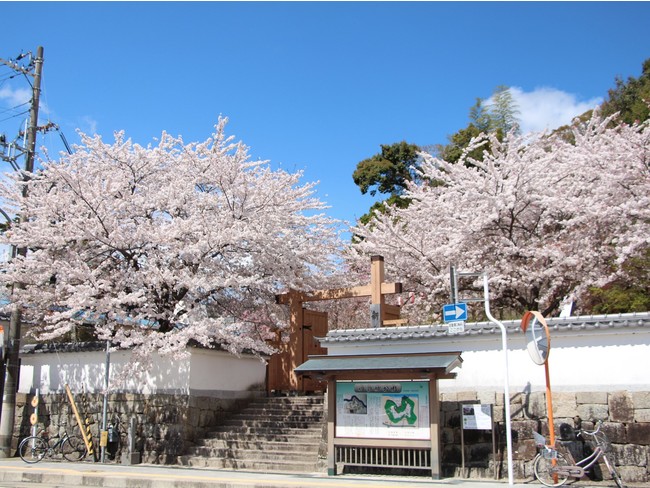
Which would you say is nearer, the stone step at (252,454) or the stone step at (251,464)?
the stone step at (251,464)

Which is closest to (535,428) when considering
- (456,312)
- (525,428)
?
(525,428)

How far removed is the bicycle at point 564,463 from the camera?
10.3 metres

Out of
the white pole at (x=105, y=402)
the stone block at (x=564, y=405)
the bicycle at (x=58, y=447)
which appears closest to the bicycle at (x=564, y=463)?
the stone block at (x=564, y=405)

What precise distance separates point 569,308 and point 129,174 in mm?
12767

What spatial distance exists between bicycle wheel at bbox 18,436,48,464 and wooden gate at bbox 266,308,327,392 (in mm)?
6476

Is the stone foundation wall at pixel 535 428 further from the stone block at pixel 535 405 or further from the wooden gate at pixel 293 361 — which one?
the wooden gate at pixel 293 361

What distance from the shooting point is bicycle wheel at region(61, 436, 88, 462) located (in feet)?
52.1

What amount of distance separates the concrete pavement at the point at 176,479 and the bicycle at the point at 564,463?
352 mm

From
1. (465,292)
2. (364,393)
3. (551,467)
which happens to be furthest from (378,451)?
(465,292)

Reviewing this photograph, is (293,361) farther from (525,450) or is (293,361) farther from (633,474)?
(633,474)

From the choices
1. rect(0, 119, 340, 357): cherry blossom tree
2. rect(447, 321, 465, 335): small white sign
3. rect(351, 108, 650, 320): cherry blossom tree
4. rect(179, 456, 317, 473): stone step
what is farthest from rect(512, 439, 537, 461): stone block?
rect(0, 119, 340, 357): cherry blossom tree

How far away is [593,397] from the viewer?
11453 mm

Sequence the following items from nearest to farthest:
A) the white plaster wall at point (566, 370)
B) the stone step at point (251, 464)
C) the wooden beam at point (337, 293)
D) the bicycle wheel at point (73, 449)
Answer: the white plaster wall at point (566, 370) → the stone step at point (251, 464) → the bicycle wheel at point (73, 449) → the wooden beam at point (337, 293)

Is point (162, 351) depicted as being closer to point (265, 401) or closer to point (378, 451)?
point (265, 401)
